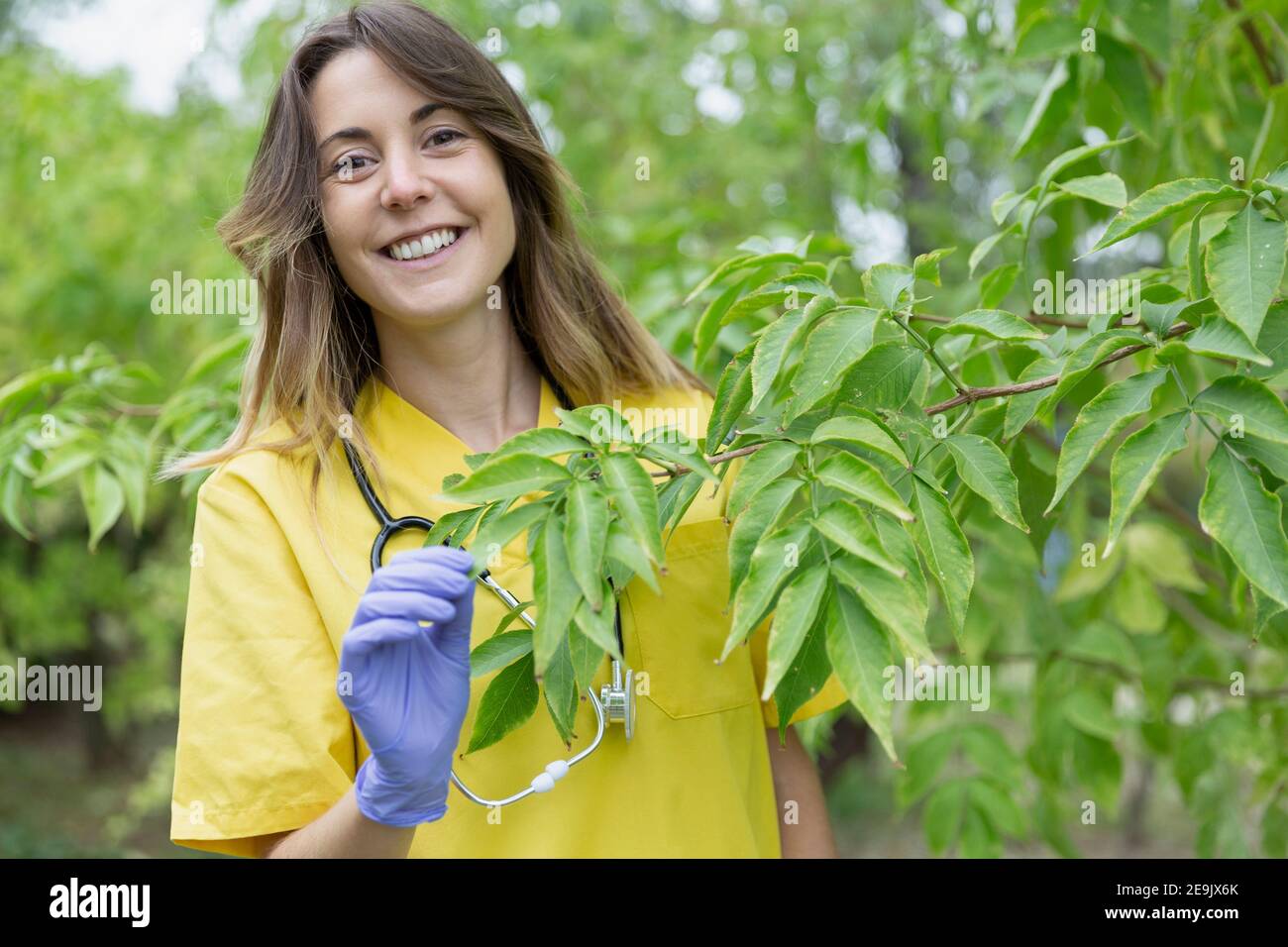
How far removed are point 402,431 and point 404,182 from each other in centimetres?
31

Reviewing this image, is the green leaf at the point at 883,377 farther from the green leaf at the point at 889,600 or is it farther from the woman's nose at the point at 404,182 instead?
the woman's nose at the point at 404,182

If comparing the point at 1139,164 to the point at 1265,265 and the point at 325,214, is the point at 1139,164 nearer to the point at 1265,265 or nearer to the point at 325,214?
the point at 1265,265

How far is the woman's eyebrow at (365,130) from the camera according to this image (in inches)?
56.5

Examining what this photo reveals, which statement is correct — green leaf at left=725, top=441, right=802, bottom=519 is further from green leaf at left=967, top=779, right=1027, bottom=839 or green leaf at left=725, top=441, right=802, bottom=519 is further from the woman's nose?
green leaf at left=967, top=779, right=1027, bottom=839

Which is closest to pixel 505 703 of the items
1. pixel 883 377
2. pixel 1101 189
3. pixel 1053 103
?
pixel 883 377

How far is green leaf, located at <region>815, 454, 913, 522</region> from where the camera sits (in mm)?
956

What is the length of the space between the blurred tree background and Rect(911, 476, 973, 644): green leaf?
0.39m

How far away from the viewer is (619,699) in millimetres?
1340

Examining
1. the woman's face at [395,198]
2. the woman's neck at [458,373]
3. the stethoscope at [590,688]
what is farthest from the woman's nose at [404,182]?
the stethoscope at [590,688]

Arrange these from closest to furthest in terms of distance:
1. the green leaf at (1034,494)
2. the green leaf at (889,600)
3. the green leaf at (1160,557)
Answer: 1. the green leaf at (889,600)
2. the green leaf at (1034,494)
3. the green leaf at (1160,557)

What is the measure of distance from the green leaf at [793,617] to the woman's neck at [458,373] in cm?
70

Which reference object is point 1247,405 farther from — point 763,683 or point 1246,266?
point 763,683
